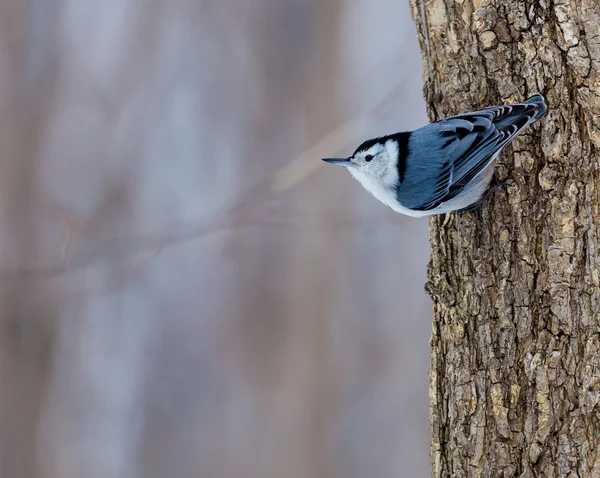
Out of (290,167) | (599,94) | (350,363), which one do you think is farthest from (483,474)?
(350,363)

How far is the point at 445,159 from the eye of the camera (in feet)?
7.20

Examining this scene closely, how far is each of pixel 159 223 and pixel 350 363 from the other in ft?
5.39

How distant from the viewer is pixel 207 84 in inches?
199

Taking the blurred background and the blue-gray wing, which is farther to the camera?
the blurred background

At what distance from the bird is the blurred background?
7.29ft

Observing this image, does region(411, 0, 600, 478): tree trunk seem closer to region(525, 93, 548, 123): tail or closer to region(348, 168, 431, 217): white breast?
region(525, 93, 548, 123): tail

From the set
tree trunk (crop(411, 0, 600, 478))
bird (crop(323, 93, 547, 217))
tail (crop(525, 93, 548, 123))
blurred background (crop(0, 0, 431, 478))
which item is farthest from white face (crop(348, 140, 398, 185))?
blurred background (crop(0, 0, 431, 478))

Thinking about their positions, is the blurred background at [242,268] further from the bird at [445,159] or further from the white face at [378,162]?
the bird at [445,159]

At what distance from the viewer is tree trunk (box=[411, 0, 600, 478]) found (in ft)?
5.69

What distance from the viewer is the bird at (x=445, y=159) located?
1.85 meters

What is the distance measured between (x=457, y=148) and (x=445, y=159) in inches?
3.1

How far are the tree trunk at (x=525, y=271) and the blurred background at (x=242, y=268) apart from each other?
2.66m

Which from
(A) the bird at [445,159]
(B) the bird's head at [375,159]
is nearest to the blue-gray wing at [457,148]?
(A) the bird at [445,159]

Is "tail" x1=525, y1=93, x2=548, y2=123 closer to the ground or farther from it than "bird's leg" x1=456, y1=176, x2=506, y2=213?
farther from it
